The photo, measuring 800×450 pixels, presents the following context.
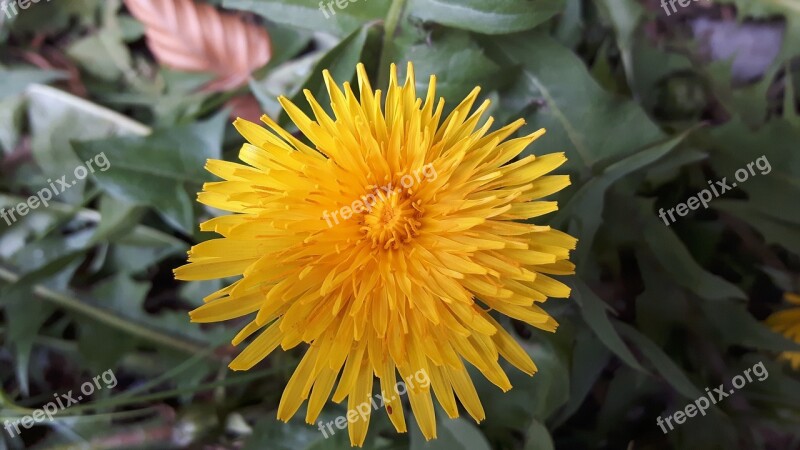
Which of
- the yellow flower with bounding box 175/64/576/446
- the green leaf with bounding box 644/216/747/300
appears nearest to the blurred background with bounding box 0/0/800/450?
the green leaf with bounding box 644/216/747/300

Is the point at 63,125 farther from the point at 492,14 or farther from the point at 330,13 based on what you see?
the point at 492,14

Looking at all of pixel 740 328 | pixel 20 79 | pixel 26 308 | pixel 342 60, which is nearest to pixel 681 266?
pixel 740 328

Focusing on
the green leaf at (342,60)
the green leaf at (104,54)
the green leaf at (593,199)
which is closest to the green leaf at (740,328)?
the green leaf at (593,199)

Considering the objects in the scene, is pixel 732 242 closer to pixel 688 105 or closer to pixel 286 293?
pixel 688 105

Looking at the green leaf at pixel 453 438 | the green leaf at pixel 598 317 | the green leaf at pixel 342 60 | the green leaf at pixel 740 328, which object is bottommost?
the green leaf at pixel 740 328

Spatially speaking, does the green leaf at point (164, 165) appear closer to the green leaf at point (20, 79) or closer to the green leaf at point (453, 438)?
the green leaf at point (20, 79)

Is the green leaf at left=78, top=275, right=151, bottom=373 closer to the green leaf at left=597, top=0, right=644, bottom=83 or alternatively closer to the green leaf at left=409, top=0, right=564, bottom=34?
the green leaf at left=409, top=0, right=564, bottom=34

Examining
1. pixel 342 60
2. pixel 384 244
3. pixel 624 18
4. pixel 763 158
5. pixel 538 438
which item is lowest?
pixel 538 438
